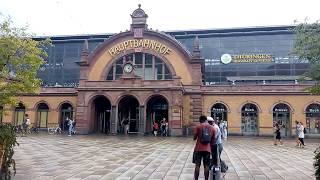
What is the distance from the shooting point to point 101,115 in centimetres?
4081

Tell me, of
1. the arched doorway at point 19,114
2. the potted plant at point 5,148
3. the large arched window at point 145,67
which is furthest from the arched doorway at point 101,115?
the potted plant at point 5,148

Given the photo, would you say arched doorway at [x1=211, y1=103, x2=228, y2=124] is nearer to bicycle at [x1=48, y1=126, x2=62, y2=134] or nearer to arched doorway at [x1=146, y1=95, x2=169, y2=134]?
arched doorway at [x1=146, y1=95, x2=169, y2=134]

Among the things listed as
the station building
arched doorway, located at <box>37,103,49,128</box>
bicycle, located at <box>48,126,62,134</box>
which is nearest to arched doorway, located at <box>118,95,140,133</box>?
the station building

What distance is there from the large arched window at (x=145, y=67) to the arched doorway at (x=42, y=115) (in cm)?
855

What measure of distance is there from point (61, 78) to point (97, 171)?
43535mm

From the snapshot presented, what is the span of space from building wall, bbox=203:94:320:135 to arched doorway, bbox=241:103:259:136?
46cm

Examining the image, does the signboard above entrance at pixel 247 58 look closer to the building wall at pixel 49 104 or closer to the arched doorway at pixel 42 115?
the building wall at pixel 49 104

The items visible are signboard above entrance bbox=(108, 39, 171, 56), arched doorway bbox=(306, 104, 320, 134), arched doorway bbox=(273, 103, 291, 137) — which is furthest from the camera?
signboard above entrance bbox=(108, 39, 171, 56)

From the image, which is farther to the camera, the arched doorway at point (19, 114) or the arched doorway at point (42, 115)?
the arched doorway at point (19, 114)

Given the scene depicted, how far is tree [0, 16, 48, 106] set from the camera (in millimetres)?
13008

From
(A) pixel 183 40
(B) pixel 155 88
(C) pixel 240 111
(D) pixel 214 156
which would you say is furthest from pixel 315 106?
(D) pixel 214 156

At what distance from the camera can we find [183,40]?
2032 inches

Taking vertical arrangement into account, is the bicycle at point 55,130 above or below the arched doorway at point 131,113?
Answer: below

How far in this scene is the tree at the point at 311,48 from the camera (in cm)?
1256
